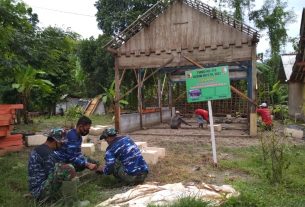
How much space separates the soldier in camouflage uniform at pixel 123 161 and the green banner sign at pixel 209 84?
2647 millimetres

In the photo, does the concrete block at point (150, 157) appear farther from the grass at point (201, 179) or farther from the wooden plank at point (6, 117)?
the wooden plank at point (6, 117)

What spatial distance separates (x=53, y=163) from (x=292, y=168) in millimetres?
5119

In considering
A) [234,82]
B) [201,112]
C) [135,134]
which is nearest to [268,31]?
[234,82]

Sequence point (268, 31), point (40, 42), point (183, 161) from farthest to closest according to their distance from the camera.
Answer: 1. point (268, 31)
2. point (40, 42)
3. point (183, 161)

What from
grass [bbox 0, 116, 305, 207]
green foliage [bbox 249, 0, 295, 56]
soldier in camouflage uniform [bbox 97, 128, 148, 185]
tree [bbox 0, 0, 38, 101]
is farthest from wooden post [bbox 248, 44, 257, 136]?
green foliage [bbox 249, 0, 295, 56]

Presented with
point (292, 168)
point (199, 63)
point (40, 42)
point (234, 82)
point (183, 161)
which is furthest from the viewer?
point (234, 82)

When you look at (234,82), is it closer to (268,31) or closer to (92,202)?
(268,31)

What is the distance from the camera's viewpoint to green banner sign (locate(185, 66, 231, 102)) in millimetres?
8844

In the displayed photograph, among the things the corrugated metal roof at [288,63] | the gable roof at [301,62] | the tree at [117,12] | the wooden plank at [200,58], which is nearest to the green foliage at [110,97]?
the tree at [117,12]

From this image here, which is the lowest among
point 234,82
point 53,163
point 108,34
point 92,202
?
point 92,202

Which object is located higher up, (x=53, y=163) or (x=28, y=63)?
(x=28, y=63)

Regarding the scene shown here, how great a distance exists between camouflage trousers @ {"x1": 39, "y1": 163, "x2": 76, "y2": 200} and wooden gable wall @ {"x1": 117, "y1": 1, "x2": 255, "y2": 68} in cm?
1011

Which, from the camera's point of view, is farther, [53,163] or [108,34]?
[108,34]

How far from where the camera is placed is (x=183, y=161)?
942 cm
